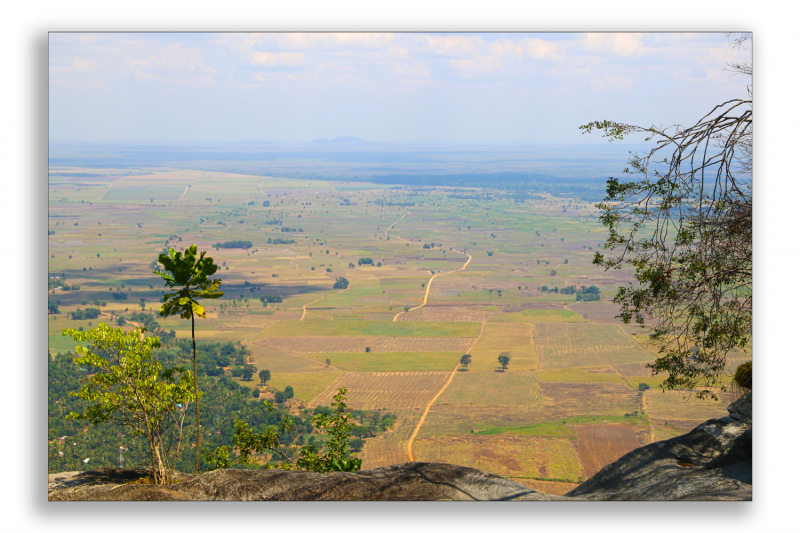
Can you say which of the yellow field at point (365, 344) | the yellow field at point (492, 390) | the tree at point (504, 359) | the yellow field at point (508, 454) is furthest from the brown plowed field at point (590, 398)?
the yellow field at point (365, 344)

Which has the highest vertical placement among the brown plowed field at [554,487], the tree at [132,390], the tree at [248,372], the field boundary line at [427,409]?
the tree at [132,390]

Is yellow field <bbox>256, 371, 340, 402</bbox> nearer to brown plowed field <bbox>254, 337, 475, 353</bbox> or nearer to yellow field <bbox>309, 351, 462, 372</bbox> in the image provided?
yellow field <bbox>309, 351, 462, 372</bbox>

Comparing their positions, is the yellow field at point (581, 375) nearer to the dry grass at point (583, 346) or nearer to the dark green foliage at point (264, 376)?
the dry grass at point (583, 346)

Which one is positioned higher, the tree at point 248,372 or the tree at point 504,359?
the tree at point 248,372

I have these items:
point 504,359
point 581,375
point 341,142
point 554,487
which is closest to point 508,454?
point 554,487

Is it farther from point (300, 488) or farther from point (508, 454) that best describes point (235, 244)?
point (300, 488)
